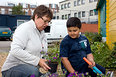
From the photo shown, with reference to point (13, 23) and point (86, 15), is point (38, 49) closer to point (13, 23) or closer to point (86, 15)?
point (13, 23)

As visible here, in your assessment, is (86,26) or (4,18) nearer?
(4,18)

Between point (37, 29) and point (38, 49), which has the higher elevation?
point (37, 29)

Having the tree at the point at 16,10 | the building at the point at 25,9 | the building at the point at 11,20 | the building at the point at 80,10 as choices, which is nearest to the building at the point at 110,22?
the building at the point at 11,20

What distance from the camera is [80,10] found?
41969 mm

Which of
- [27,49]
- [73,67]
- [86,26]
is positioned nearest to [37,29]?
[27,49]

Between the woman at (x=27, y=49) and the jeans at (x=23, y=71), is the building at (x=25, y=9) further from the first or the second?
the jeans at (x=23, y=71)

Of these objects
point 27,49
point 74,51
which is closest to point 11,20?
point 74,51

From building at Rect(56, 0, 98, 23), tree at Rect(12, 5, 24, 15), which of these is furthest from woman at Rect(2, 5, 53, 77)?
tree at Rect(12, 5, 24, 15)

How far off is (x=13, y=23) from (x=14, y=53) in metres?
24.0

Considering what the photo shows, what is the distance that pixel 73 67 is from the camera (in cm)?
277

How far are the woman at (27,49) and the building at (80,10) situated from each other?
33.4 meters

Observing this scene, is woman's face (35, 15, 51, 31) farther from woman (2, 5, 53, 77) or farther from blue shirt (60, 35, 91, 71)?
blue shirt (60, 35, 91, 71)

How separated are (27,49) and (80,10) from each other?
40.6 metres

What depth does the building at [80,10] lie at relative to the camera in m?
38.3
